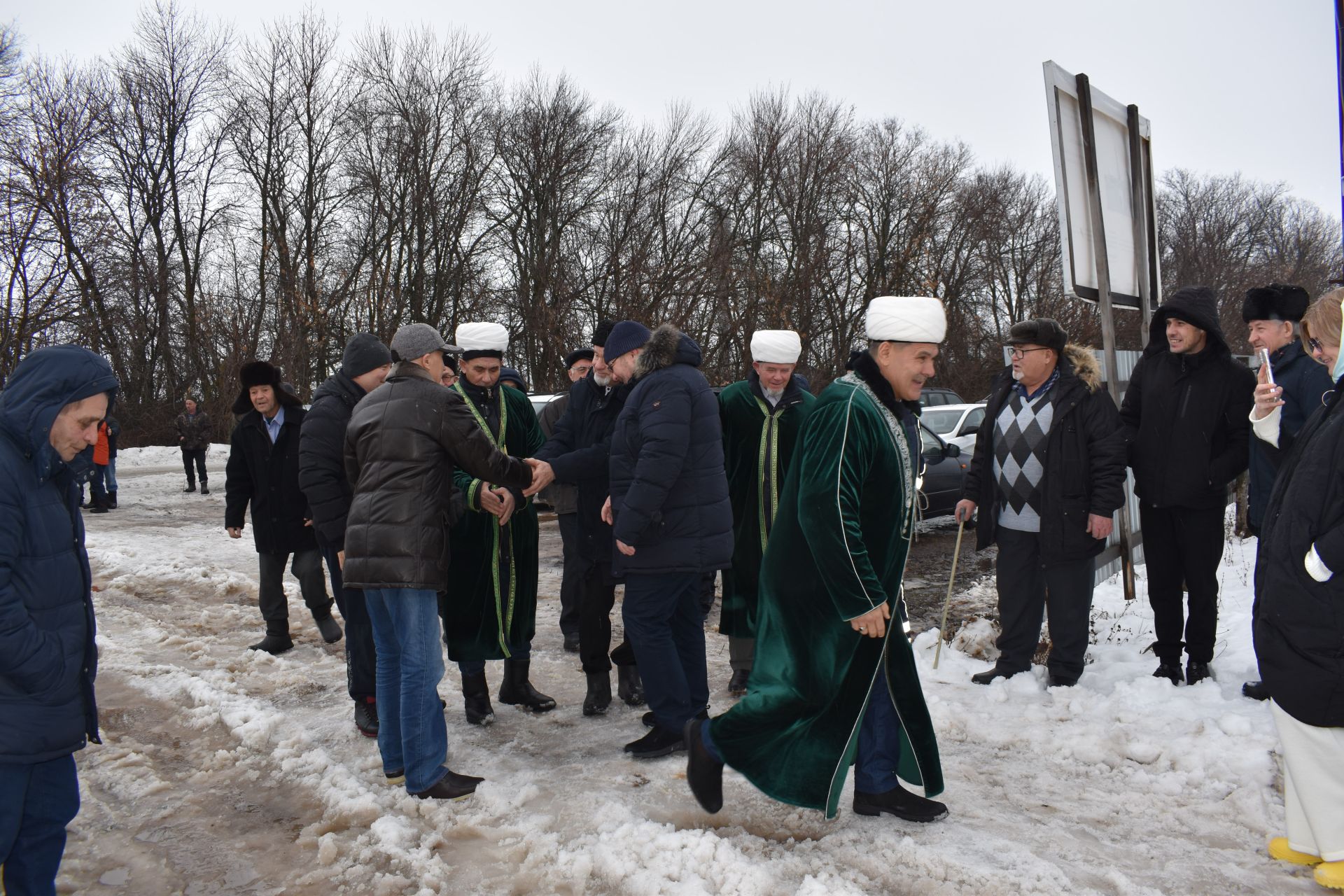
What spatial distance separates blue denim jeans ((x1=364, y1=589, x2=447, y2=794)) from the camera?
3764 mm

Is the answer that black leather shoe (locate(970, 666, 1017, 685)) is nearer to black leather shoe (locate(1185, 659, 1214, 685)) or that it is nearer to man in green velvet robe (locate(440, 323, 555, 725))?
black leather shoe (locate(1185, 659, 1214, 685))

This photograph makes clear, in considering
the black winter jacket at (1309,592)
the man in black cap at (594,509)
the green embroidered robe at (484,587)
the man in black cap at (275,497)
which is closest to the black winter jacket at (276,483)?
the man in black cap at (275,497)

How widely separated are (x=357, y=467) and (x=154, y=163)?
32.6 m

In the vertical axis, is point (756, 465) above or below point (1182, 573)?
above

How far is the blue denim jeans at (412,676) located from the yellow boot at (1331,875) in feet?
10.2

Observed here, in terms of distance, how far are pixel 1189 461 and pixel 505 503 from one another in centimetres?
341

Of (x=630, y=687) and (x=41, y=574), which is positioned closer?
(x=41, y=574)

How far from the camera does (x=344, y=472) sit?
486cm

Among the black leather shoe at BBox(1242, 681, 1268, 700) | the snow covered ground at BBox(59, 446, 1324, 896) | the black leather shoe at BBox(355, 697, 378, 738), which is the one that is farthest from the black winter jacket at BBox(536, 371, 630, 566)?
the black leather shoe at BBox(1242, 681, 1268, 700)

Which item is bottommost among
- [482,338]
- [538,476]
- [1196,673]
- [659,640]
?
[1196,673]

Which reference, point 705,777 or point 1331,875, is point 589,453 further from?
point 1331,875

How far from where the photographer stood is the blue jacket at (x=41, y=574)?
8.18 feet

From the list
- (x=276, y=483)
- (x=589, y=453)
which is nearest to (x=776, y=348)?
(x=589, y=453)

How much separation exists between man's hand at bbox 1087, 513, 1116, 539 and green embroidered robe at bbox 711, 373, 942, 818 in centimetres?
172
